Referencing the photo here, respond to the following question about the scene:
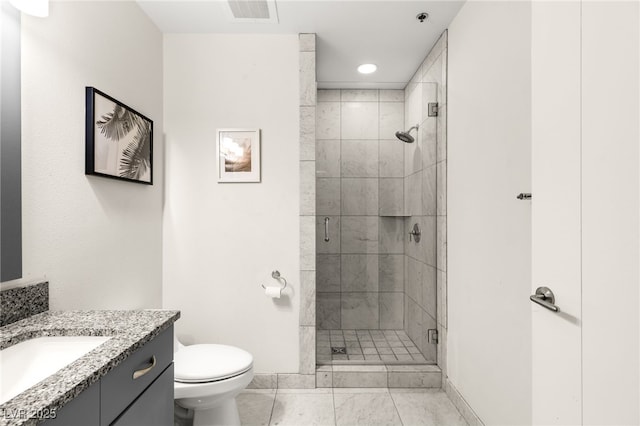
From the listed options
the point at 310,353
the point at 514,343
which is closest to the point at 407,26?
the point at 514,343

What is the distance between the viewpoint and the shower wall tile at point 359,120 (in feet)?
9.91

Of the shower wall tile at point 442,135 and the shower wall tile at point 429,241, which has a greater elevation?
the shower wall tile at point 442,135

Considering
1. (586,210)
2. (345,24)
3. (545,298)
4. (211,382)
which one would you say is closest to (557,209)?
(586,210)

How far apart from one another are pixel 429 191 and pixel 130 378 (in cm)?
209

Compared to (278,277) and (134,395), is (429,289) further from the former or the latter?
(134,395)

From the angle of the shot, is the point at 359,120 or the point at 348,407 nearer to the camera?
the point at 348,407

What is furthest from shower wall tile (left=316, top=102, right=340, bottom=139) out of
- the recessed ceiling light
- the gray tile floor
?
the gray tile floor

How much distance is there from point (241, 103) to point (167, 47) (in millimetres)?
639

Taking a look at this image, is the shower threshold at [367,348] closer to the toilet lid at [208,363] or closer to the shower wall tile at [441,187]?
the toilet lid at [208,363]

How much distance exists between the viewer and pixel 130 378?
39.6 inches

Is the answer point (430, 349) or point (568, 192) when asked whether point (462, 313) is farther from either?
point (568, 192)

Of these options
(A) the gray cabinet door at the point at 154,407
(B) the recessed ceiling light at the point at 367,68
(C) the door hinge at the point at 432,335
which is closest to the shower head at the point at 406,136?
(B) the recessed ceiling light at the point at 367,68

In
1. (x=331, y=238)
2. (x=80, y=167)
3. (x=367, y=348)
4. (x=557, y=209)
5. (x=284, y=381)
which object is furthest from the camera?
(x=331, y=238)

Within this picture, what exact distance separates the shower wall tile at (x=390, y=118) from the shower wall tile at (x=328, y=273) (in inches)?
46.5
